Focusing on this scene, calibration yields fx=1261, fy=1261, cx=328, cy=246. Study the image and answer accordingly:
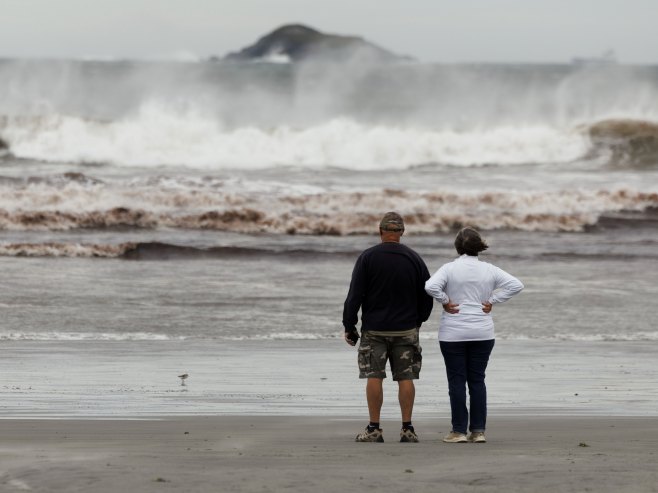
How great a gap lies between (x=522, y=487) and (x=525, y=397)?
128 inches

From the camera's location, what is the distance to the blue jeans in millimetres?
6789

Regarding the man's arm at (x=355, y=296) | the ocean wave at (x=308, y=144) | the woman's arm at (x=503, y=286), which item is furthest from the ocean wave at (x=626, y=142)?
the man's arm at (x=355, y=296)

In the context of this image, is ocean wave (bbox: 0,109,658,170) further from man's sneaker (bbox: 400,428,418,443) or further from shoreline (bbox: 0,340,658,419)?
man's sneaker (bbox: 400,428,418,443)

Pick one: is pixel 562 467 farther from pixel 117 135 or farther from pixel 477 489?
pixel 117 135

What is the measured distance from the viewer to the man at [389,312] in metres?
6.80

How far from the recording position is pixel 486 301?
6.84 m

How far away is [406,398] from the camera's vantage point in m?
6.83

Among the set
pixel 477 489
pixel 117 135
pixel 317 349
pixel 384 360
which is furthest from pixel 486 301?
pixel 117 135

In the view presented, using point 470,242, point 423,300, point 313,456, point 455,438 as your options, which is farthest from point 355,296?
point 313,456

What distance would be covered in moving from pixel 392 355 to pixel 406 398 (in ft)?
0.82

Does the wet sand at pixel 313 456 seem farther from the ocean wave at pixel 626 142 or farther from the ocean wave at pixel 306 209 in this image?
the ocean wave at pixel 626 142

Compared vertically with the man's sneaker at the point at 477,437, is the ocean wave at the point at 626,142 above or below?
above

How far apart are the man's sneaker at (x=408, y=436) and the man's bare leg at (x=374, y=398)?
0.51ft

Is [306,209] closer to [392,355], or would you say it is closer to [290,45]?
[392,355]
